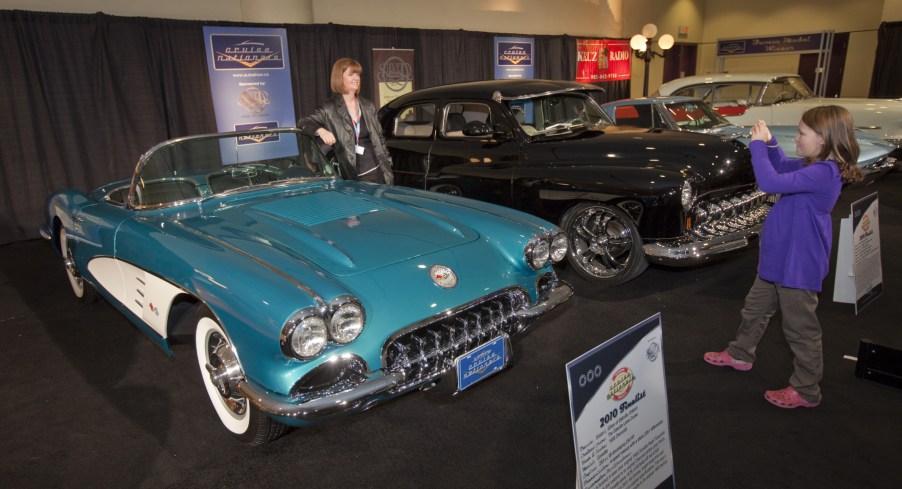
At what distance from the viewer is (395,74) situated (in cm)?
928

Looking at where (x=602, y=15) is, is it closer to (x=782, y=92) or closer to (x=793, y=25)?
(x=782, y=92)

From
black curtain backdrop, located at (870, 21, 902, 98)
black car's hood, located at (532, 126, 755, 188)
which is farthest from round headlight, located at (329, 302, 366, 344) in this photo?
black curtain backdrop, located at (870, 21, 902, 98)

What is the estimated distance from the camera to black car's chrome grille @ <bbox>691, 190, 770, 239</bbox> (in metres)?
4.07

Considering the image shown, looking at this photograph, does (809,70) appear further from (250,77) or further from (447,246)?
(447,246)

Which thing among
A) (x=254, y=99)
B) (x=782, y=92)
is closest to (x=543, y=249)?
(x=254, y=99)

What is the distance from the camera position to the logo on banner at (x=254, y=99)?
25.0 feet

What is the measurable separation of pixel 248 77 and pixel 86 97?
1937 millimetres

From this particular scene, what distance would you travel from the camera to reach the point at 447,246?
272 centimetres

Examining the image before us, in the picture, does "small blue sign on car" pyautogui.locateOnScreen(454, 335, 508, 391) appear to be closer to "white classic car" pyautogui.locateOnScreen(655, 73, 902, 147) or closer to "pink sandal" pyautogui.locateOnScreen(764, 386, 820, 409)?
"pink sandal" pyautogui.locateOnScreen(764, 386, 820, 409)

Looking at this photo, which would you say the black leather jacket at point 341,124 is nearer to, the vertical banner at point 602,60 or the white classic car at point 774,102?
the white classic car at point 774,102

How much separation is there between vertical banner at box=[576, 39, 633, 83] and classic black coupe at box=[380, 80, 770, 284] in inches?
310

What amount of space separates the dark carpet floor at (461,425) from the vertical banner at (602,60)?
9886 millimetres

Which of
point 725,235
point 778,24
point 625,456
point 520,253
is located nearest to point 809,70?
point 778,24

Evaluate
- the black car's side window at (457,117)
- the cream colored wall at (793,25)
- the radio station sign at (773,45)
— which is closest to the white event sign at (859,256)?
the black car's side window at (457,117)
